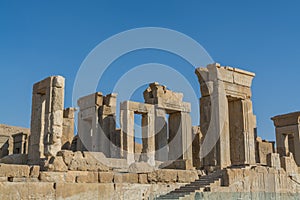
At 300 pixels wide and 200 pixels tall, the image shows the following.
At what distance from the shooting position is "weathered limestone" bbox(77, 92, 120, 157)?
76.6 ft

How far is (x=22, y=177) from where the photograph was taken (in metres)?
9.84

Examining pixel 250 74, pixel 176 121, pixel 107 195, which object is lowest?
pixel 107 195

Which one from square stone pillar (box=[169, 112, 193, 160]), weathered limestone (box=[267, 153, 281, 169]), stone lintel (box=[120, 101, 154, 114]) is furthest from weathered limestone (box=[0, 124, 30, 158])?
weathered limestone (box=[267, 153, 281, 169])

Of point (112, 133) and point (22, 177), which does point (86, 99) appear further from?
point (22, 177)

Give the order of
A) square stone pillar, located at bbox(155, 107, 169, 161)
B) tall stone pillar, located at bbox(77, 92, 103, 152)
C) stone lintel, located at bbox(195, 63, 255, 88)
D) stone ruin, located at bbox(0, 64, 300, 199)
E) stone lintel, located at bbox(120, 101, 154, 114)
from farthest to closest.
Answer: tall stone pillar, located at bbox(77, 92, 103, 152)
square stone pillar, located at bbox(155, 107, 169, 161)
stone lintel, located at bbox(120, 101, 154, 114)
stone lintel, located at bbox(195, 63, 255, 88)
stone ruin, located at bbox(0, 64, 300, 199)

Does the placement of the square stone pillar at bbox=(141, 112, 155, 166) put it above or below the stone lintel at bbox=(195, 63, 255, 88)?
below

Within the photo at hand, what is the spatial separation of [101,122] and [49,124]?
9.15m

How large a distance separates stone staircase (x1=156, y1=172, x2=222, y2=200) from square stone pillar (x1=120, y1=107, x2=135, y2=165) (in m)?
8.28

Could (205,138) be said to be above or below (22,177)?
above

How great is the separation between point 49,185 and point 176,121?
15.1m

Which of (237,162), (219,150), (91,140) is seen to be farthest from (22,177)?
(91,140)

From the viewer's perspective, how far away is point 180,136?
22953 millimetres

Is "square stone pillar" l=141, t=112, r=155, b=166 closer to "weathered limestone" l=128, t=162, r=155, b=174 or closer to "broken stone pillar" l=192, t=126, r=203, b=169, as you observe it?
"broken stone pillar" l=192, t=126, r=203, b=169

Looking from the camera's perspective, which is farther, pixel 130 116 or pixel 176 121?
pixel 176 121
